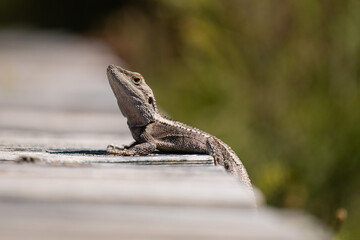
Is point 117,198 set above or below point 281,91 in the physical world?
below

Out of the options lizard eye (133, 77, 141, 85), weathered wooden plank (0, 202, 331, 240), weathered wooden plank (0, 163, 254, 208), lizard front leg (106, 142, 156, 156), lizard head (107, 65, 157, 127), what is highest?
lizard eye (133, 77, 141, 85)

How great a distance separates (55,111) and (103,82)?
3325 millimetres

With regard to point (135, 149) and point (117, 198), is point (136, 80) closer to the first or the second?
point (135, 149)

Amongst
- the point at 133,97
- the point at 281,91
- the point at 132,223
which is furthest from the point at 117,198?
the point at 281,91

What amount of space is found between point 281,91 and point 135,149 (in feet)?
14.9

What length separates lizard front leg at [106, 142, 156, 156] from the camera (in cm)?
398

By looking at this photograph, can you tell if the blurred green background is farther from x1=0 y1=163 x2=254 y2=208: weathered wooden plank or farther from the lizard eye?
x1=0 y1=163 x2=254 y2=208: weathered wooden plank

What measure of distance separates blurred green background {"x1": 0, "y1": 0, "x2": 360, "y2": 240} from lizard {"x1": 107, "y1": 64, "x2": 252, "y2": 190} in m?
1.29

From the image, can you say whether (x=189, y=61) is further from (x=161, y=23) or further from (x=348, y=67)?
(x=161, y=23)

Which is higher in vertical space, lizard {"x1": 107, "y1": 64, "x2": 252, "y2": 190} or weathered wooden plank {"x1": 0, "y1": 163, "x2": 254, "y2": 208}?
lizard {"x1": 107, "y1": 64, "x2": 252, "y2": 190}

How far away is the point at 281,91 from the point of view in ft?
27.3

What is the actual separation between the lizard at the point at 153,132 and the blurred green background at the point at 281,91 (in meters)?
1.29

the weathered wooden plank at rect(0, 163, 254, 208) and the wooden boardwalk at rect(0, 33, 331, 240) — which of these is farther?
the weathered wooden plank at rect(0, 163, 254, 208)

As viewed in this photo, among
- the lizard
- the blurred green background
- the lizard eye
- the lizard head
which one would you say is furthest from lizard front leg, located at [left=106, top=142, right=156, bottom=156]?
the blurred green background
